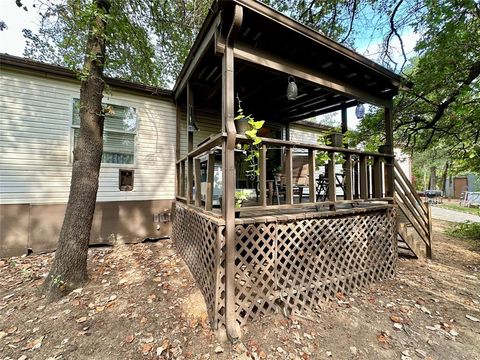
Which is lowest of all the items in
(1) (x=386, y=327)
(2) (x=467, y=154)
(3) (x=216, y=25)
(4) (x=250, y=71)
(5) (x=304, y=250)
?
(1) (x=386, y=327)

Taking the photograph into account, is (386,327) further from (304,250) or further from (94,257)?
(94,257)

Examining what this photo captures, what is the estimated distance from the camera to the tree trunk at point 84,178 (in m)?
3.16

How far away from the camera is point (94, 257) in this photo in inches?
174

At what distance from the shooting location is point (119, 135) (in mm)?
5316

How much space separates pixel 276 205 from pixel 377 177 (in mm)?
2594

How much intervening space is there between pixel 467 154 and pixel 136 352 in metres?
9.50

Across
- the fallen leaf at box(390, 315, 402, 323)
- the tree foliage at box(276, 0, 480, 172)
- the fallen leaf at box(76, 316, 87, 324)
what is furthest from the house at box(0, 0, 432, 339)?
the tree foliage at box(276, 0, 480, 172)

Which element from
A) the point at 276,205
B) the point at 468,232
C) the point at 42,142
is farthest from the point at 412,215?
the point at 42,142

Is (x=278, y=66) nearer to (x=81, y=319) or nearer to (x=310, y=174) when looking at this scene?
(x=310, y=174)

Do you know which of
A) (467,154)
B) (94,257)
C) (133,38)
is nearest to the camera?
(94,257)

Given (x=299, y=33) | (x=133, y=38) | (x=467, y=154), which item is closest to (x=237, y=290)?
(x=299, y=33)

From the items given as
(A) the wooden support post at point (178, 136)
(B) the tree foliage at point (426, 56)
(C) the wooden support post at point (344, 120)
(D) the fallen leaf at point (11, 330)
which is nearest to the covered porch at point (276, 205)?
(C) the wooden support post at point (344, 120)

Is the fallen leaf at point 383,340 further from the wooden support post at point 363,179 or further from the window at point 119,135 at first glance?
the window at point 119,135

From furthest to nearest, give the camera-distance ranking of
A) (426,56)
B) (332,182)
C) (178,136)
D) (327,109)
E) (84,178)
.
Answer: (327,109) < (178,136) < (426,56) < (332,182) < (84,178)
